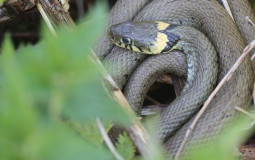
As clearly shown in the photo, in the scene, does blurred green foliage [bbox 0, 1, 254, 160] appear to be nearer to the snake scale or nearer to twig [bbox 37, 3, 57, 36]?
twig [bbox 37, 3, 57, 36]

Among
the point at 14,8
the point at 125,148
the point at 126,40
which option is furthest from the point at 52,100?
the point at 126,40

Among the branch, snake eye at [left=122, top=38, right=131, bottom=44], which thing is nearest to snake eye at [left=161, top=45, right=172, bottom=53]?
snake eye at [left=122, top=38, right=131, bottom=44]

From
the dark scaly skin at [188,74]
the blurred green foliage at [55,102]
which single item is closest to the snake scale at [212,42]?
the dark scaly skin at [188,74]

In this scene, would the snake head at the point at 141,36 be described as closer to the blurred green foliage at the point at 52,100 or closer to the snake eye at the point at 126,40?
the snake eye at the point at 126,40

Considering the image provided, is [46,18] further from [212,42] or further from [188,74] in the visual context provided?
[212,42]

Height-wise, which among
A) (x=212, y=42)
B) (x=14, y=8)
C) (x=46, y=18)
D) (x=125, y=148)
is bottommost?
(x=212, y=42)

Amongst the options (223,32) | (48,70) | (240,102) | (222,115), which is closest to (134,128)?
(222,115)

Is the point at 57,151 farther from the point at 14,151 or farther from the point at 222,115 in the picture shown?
the point at 222,115
